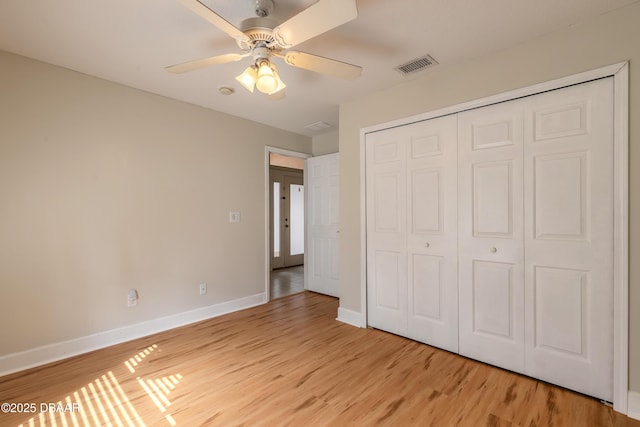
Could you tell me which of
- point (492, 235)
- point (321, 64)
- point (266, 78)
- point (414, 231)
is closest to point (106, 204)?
point (266, 78)

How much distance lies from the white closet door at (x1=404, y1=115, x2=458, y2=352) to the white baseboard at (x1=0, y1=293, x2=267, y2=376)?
233 cm

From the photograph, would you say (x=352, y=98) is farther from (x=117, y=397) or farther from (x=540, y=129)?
(x=117, y=397)

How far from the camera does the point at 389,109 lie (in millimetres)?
2928

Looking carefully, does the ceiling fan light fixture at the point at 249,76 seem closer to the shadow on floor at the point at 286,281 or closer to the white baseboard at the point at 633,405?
the white baseboard at the point at 633,405

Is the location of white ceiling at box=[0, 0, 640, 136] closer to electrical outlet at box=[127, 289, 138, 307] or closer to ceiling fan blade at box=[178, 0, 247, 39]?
ceiling fan blade at box=[178, 0, 247, 39]

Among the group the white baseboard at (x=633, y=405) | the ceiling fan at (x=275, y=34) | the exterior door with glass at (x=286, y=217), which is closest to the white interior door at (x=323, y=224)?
the exterior door with glass at (x=286, y=217)

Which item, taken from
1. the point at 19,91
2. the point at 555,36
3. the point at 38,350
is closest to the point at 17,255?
the point at 38,350

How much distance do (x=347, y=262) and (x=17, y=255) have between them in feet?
9.75

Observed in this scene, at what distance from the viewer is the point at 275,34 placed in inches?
61.1

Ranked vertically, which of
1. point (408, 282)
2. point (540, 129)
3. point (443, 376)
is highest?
point (540, 129)

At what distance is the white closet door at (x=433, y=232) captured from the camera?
2531mm

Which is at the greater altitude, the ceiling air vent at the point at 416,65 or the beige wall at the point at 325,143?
the ceiling air vent at the point at 416,65

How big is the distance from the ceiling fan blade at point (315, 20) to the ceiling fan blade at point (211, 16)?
8.7 inches

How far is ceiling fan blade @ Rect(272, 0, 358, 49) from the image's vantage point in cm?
127
